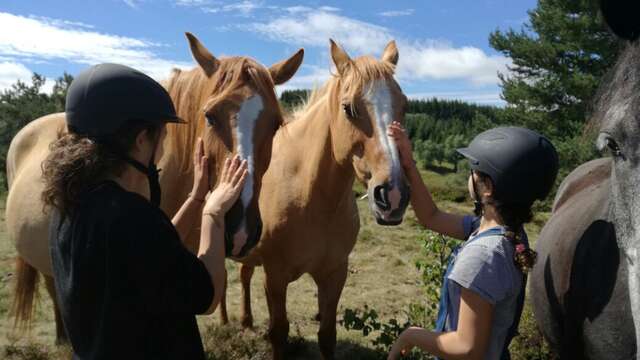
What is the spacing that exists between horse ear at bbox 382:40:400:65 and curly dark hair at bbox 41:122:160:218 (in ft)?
7.91

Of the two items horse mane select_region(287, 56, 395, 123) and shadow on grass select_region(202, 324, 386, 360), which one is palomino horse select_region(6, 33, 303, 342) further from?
shadow on grass select_region(202, 324, 386, 360)

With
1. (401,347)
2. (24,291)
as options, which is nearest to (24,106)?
(24,291)

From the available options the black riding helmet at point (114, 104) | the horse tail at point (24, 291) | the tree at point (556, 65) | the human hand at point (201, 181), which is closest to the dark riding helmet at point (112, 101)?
the black riding helmet at point (114, 104)

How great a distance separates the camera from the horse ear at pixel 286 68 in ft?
9.59

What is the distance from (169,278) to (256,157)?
1.02 m

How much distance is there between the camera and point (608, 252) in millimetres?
2139

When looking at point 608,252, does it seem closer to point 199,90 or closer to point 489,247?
point 489,247

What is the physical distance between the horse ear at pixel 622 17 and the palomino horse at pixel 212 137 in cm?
163

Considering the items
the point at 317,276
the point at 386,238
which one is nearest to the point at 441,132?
the point at 386,238

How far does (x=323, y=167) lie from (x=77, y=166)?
2.32 metres

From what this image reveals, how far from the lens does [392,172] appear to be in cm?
281

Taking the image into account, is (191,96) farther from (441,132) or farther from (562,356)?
(441,132)

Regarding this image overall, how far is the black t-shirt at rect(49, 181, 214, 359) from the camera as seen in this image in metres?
1.44

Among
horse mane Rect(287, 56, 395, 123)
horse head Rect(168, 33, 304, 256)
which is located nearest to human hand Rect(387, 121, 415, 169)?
horse mane Rect(287, 56, 395, 123)
